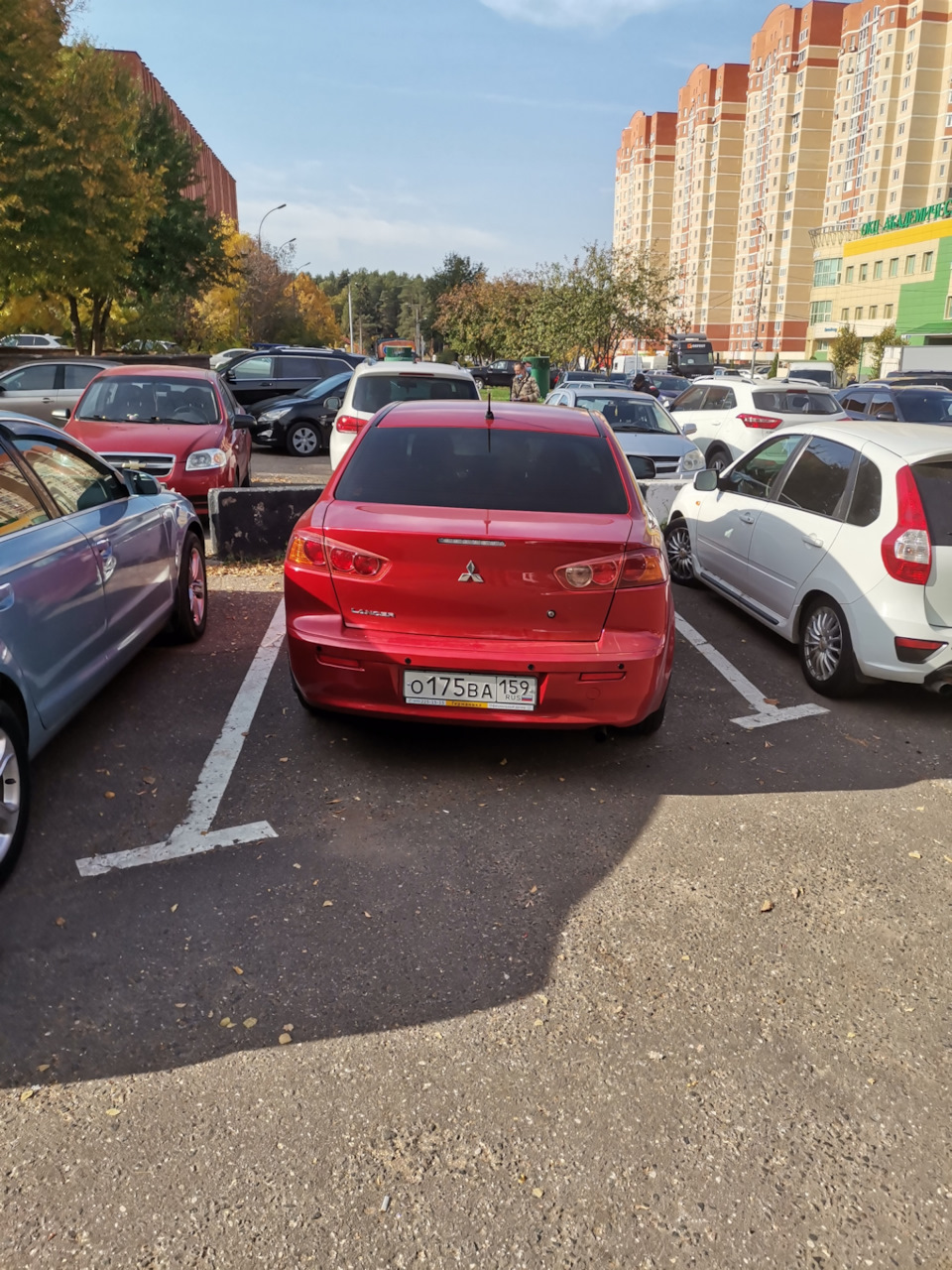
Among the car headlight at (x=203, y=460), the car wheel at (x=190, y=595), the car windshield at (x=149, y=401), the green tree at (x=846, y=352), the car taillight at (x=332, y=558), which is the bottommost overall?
the green tree at (x=846, y=352)

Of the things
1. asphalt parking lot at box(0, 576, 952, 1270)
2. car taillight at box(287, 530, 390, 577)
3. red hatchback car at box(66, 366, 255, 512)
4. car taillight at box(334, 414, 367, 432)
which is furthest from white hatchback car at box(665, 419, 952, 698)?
red hatchback car at box(66, 366, 255, 512)

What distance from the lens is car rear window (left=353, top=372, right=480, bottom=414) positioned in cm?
1128

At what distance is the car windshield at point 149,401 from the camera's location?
35.3 ft

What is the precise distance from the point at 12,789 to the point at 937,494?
4.83 meters

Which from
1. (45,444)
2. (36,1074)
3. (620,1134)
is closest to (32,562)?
(45,444)

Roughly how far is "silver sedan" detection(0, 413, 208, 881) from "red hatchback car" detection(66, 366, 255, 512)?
392 centimetres

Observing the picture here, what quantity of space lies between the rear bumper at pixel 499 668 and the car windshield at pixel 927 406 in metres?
14.4

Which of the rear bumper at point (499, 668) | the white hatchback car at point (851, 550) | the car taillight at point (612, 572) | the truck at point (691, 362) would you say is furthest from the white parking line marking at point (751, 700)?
the truck at point (691, 362)

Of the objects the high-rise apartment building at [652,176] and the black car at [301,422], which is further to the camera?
the high-rise apartment building at [652,176]

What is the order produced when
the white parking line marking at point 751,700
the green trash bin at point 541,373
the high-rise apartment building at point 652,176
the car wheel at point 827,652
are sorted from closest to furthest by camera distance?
1. the white parking line marking at point 751,700
2. the car wheel at point 827,652
3. the green trash bin at point 541,373
4. the high-rise apartment building at point 652,176

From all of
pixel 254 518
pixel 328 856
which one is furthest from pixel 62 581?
pixel 254 518

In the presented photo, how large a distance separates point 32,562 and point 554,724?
2248 millimetres

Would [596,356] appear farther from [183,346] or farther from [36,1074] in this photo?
[36,1074]

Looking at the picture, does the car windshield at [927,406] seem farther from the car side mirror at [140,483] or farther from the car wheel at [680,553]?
the car side mirror at [140,483]
